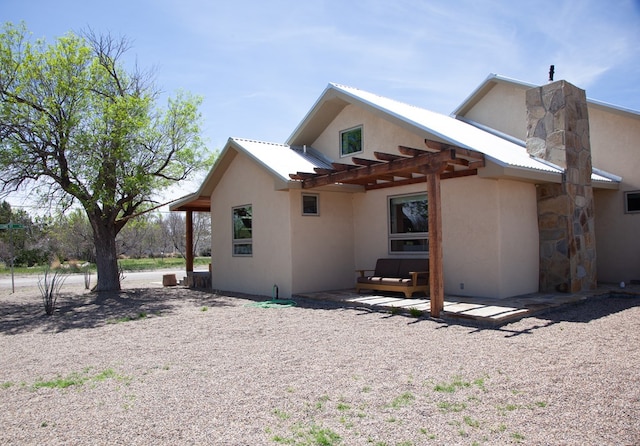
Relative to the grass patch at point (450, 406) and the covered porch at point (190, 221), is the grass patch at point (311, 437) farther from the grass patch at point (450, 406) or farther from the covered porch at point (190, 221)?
the covered porch at point (190, 221)

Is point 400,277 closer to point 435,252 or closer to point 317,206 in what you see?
point 435,252

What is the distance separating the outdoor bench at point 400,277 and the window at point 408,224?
0.69 m

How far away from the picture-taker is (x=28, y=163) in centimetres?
1228

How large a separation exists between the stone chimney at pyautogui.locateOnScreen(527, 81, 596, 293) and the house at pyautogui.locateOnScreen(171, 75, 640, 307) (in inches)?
1.1

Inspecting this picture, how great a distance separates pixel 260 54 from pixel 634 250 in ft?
35.3

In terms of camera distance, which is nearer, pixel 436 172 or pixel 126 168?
pixel 436 172

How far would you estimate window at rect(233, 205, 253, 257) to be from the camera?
13172mm

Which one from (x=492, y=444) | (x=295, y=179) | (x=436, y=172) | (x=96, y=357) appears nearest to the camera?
(x=492, y=444)

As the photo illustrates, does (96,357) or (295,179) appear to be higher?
(295,179)

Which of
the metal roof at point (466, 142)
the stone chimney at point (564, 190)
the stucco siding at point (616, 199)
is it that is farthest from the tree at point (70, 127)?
the stucco siding at point (616, 199)

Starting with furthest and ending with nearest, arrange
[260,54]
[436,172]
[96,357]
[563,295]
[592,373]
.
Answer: [260,54] < [563,295] < [436,172] < [96,357] < [592,373]

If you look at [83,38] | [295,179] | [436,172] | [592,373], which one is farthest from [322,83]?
[592,373]

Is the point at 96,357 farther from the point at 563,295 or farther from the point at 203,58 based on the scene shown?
the point at 203,58

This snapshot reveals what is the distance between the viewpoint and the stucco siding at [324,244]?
1172 cm
